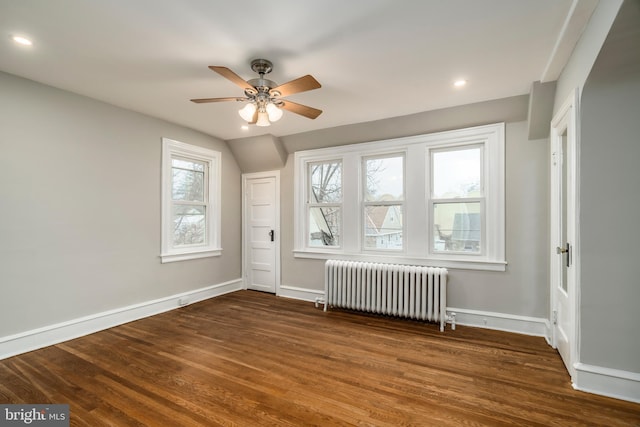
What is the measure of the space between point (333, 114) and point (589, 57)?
2.37m

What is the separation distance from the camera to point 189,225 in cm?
438

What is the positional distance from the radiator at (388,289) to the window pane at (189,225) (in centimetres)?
212

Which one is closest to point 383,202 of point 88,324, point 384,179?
point 384,179

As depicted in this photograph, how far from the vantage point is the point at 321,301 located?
429 centimetres

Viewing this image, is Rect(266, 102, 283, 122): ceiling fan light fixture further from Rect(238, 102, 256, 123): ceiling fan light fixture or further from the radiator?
the radiator

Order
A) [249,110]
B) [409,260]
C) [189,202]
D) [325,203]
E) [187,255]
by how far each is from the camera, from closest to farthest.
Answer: [249,110] → [409,260] → [187,255] → [189,202] → [325,203]

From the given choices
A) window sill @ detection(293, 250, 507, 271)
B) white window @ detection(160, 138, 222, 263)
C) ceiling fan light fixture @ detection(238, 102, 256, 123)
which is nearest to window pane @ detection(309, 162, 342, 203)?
window sill @ detection(293, 250, 507, 271)

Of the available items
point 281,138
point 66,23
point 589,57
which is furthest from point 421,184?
point 66,23

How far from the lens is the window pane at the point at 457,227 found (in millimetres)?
3521

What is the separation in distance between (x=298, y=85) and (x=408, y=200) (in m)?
2.26

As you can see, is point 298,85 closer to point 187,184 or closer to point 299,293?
point 187,184

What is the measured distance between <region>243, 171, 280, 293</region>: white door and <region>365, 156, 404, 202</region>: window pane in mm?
1588

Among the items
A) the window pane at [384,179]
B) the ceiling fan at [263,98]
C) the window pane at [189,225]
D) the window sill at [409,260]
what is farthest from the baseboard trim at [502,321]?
the window pane at [189,225]

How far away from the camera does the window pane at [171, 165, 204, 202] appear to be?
4.17m
